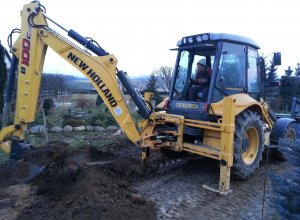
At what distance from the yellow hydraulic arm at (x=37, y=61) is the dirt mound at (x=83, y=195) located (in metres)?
0.93

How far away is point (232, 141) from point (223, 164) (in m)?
0.40

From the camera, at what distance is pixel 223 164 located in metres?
5.12

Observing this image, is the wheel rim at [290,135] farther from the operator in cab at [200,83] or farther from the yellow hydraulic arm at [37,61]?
the yellow hydraulic arm at [37,61]

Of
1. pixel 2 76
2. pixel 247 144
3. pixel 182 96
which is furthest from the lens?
pixel 2 76

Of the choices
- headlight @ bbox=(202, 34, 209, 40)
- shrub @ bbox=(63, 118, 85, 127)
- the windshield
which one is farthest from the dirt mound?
shrub @ bbox=(63, 118, 85, 127)

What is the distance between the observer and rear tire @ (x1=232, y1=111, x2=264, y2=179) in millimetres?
5430

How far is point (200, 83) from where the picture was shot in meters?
6.06

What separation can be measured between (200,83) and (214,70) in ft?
1.78

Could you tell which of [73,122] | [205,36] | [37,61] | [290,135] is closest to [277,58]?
[205,36]

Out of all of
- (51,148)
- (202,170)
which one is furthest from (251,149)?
(51,148)

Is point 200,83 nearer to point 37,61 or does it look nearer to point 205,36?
point 205,36

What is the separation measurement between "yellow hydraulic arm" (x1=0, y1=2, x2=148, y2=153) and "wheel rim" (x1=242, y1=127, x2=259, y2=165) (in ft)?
9.03

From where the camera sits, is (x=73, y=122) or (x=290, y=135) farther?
(x=73, y=122)

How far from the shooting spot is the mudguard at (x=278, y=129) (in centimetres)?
709
